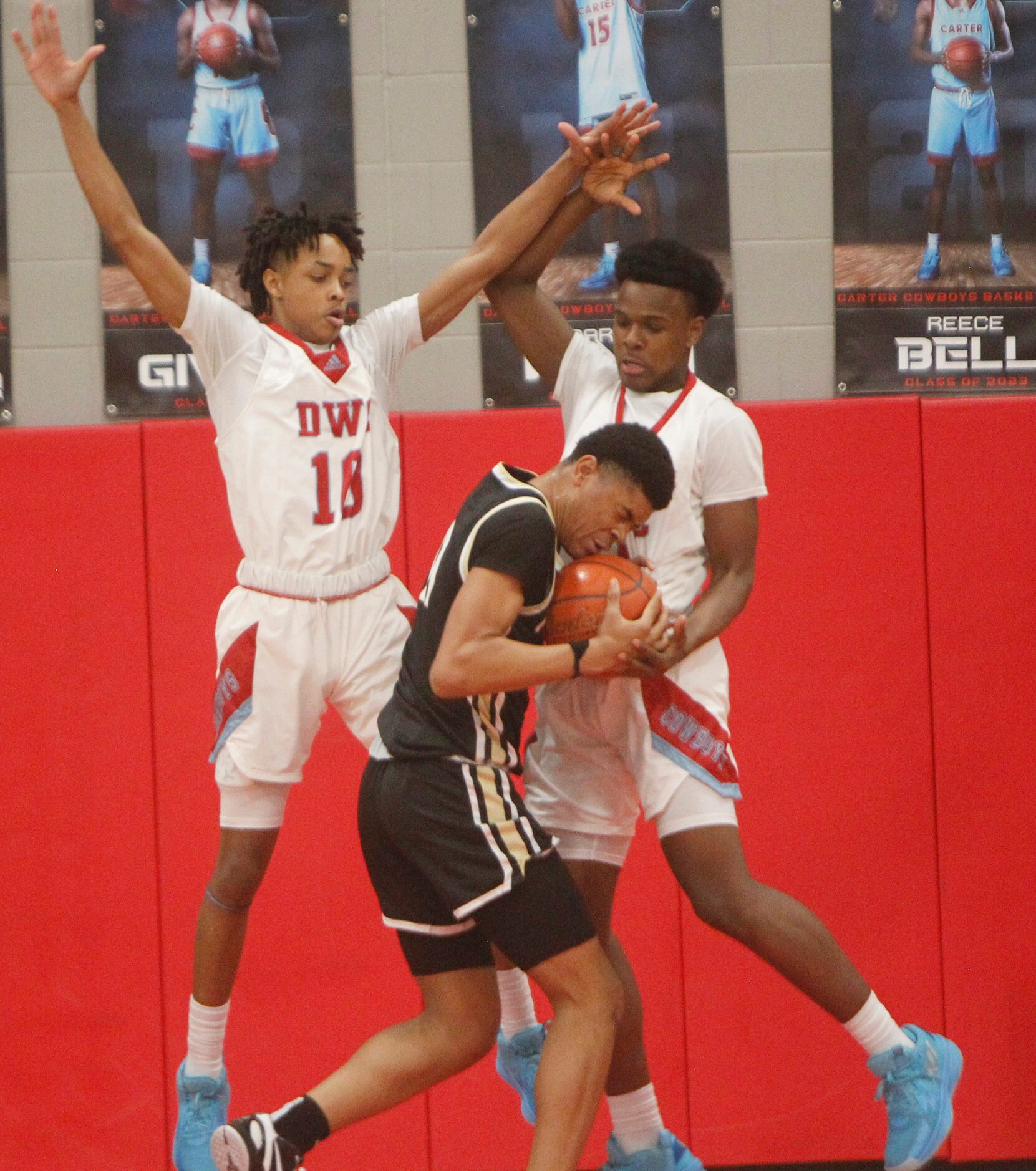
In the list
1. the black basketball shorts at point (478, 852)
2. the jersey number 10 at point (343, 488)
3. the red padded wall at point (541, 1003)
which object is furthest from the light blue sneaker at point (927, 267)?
the black basketball shorts at point (478, 852)

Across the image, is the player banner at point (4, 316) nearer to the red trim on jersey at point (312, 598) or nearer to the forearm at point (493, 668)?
the red trim on jersey at point (312, 598)

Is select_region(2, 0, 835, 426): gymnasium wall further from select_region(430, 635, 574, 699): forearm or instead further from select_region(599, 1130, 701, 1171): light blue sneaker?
select_region(599, 1130, 701, 1171): light blue sneaker

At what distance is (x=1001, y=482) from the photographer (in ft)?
14.8

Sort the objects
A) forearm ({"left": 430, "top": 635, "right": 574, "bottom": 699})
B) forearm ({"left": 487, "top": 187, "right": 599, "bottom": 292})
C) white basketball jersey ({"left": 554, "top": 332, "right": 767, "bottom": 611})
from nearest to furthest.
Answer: forearm ({"left": 430, "top": 635, "right": 574, "bottom": 699}), white basketball jersey ({"left": 554, "top": 332, "right": 767, "bottom": 611}), forearm ({"left": 487, "top": 187, "right": 599, "bottom": 292})

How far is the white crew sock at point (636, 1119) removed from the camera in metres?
3.46

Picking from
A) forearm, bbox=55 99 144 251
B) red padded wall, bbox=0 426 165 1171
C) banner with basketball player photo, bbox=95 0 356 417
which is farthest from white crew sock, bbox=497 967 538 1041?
banner with basketball player photo, bbox=95 0 356 417

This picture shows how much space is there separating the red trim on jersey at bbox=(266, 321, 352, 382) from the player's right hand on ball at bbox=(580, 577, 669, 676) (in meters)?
0.93

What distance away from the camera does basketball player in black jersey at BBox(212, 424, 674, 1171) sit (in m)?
2.86

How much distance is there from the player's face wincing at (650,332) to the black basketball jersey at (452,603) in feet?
1.56

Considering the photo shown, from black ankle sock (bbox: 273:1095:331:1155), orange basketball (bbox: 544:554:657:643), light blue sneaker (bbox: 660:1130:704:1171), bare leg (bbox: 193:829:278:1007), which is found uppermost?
orange basketball (bbox: 544:554:657:643)

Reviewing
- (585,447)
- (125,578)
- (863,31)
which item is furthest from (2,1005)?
(863,31)

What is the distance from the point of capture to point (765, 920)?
316cm

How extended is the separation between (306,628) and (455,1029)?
0.96 metres

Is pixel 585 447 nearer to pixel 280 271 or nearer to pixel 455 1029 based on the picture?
pixel 280 271
